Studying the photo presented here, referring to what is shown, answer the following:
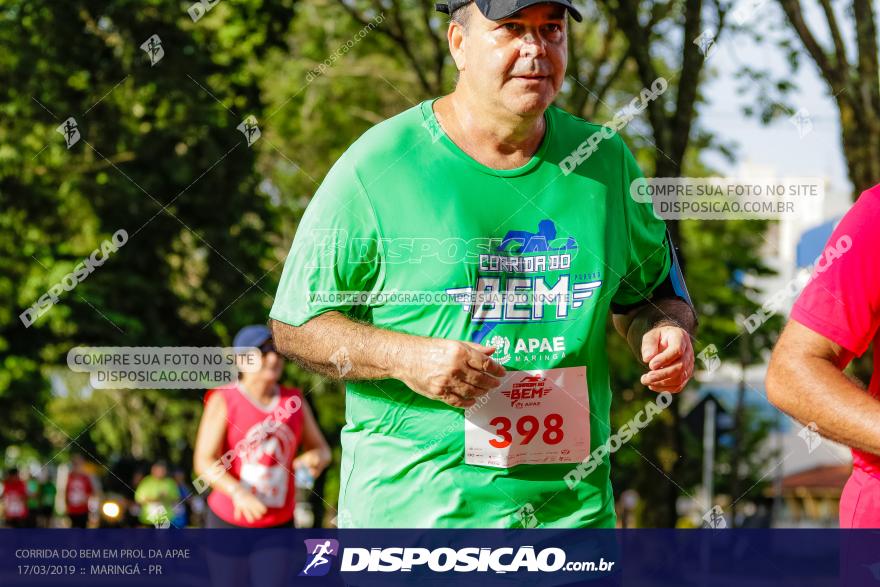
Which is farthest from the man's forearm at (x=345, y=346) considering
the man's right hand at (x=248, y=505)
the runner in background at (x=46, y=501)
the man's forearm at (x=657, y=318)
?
the runner in background at (x=46, y=501)

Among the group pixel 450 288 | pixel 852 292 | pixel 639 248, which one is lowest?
pixel 852 292

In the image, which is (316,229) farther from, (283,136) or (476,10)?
(283,136)

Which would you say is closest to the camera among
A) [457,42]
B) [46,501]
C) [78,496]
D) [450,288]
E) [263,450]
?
[450,288]

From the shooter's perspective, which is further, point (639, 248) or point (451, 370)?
point (639, 248)

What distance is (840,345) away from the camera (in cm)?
305

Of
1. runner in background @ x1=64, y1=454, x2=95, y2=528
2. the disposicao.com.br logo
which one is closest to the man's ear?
the disposicao.com.br logo

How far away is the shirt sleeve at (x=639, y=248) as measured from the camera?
3525 mm

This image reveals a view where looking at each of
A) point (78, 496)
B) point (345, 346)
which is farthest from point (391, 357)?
point (78, 496)

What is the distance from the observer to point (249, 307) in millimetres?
16297

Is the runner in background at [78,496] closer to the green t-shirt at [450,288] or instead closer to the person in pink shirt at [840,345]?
the green t-shirt at [450,288]

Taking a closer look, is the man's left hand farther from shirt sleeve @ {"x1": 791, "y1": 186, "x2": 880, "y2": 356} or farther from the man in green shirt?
shirt sleeve @ {"x1": 791, "y1": 186, "x2": 880, "y2": 356}

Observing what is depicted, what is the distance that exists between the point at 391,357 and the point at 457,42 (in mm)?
920

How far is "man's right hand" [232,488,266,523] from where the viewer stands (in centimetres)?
634

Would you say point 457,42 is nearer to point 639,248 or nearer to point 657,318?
point 639,248
